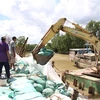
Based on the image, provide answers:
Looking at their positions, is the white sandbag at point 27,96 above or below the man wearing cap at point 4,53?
below

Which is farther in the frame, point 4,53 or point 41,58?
point 4,53

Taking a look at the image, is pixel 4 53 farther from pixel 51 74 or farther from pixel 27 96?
pixel 27 96

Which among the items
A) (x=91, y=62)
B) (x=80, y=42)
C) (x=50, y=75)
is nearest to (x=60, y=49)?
(x=80, y=42)

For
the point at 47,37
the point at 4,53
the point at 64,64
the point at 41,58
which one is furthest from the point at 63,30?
the point at 64,64

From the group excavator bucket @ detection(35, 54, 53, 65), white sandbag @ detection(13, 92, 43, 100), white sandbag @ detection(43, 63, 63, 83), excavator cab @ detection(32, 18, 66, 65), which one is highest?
excavator cab @ detection(32, 18, 66, 65)

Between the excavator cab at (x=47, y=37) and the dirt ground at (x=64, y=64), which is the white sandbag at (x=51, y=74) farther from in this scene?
the dirt ground at (x=64, y=64)

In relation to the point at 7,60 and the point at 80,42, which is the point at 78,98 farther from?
the point at 80,42

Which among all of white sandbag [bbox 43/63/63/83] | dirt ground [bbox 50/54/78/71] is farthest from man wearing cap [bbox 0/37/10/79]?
dirt ground [bbox 50/54/78/71]

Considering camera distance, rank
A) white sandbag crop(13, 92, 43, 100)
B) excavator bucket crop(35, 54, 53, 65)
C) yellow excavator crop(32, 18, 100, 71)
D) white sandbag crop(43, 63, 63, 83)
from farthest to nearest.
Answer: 1. white sandbag crop(43, 63, 63, 83)
2. excavator bucket crop(35, 54, 53, 65)
3. yellow excavator crop(32, 18, 100, 71)
4. white sandbag crop(13, 92, 43, 100)

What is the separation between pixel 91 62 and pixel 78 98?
30.2 feet

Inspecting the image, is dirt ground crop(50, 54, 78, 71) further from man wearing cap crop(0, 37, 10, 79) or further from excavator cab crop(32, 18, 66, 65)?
excavator cab crop(32, 18, 66, 65)

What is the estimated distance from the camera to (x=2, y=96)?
430cm

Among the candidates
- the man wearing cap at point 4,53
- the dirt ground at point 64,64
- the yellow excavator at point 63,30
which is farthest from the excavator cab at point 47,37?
the dirt ground at point 64,64

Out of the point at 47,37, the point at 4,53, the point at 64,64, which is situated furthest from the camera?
the point at 64,64
